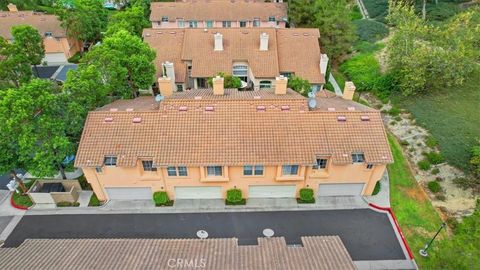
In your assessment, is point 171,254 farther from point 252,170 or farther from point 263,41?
point 263,41

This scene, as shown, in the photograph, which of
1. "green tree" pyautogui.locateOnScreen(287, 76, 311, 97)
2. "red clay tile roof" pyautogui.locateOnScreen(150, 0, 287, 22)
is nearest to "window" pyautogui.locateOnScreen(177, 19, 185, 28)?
"red clay tile roof" pyautogui.locateOnScreen(150, 0, 287, 22)

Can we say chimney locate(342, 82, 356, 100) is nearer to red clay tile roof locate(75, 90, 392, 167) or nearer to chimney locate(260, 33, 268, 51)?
red clay tile roof locate(75, 90, 392, 167)

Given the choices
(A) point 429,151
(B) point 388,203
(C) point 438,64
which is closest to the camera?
(B) point 388,203


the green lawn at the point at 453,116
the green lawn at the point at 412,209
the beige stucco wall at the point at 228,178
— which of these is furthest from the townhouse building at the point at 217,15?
the beige stucco wall at the point at 228,178

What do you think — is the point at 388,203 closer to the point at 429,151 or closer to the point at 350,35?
the point at 429,151

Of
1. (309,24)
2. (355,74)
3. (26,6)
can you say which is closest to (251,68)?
(355,74)

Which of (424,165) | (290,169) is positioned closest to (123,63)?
(290,169)

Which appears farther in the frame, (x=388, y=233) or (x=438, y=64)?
(x=438, y=64)
